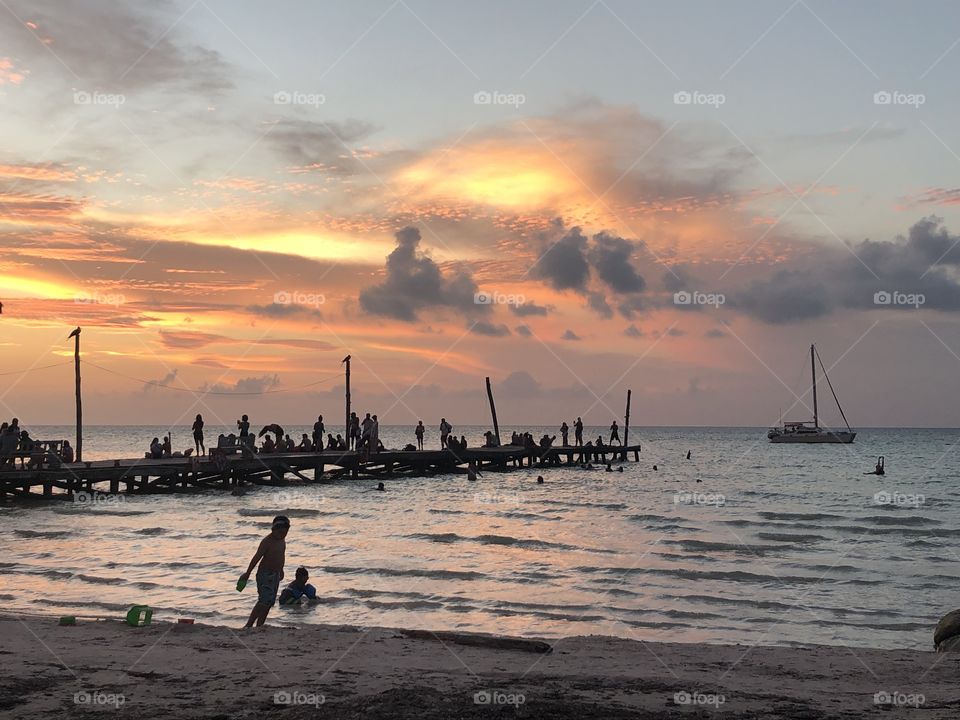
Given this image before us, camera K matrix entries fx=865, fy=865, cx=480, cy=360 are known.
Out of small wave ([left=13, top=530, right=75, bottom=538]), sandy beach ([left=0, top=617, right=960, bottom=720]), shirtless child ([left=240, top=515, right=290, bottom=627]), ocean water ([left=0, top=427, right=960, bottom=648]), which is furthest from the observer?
small wave ([left=13, top=530, right=75, bottom=538])

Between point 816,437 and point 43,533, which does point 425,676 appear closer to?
point 43,533

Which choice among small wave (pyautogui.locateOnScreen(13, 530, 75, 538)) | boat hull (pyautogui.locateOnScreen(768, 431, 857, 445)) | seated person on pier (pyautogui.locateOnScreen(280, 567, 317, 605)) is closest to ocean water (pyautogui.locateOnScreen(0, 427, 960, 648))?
small wave (pyautogui.locateOnScreen(13, 530, 75, 538))

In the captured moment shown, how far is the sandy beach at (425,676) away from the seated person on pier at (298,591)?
3.50 meters

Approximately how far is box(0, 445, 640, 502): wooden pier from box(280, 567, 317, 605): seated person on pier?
21155mm

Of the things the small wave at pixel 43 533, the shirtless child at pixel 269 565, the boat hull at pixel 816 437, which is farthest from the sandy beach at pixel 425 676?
the boat hull at pixel 816 437

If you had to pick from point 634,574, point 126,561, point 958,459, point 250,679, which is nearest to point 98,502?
point 126,561

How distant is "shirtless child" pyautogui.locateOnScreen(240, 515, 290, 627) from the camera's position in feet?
42.4

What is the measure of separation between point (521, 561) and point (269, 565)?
447 inches

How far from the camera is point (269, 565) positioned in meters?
13.2

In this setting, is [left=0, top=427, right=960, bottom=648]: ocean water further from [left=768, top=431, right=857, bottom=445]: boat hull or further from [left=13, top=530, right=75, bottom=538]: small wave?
[left=768, top=431, right=857, bottom=445]: boat hull

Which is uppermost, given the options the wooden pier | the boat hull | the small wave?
the wooden pier

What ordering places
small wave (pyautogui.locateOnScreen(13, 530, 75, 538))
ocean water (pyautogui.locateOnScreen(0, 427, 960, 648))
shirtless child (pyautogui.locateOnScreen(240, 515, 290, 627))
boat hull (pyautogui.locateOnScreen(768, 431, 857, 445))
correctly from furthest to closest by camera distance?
1. boat hull (pyautogui.locateOnScreen(768, 431, 857, 445))
2. small wave (pyautogui.locateOnScreen(13, 530, 75, 538))
3. ocean water (pyautogui.locateOnScreen(0, 427, 960, 648))
4. shirtless child (pyautogui.locateOnScreen(240, 515, 290, 627))

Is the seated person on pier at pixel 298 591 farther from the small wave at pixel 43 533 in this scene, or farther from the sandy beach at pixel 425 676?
the small wave at pixel 43 533

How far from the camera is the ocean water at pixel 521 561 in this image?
659 inches
